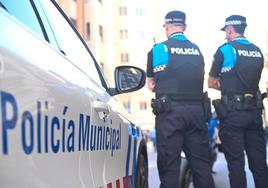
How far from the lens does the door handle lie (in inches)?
105

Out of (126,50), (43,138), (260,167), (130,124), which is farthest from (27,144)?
(126,50)

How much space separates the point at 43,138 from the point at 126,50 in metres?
57.1

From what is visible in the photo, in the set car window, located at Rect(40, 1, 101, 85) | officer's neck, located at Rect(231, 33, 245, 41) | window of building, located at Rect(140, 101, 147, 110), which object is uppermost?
window of building, located at Rect(140, 101, 147, 110)

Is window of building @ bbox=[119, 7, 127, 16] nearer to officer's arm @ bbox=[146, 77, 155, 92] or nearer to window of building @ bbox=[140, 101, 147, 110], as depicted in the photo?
window of building @ bbox=[140, 101, 147, 110]

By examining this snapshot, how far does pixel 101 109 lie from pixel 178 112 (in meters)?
1.66

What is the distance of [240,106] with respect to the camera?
15.9 feet

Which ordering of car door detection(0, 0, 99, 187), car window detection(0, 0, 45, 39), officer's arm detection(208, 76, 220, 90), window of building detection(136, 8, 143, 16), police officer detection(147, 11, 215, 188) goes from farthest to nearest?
window of building detection(136, 8, 143, 16), officer's arm detection(208, 76, 220, 90), police officer detection(147, 11, 215, 188), car window detection(0, 0, 45, 39), car door detection(0, 0, 99, 187)

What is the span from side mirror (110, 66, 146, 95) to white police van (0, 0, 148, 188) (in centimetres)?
25

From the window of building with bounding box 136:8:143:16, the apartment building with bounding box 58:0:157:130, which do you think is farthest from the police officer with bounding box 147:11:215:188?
the window of building with bounding box 136:8:143:16

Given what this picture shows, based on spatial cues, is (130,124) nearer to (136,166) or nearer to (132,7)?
(136,166)

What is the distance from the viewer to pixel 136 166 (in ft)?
12.7

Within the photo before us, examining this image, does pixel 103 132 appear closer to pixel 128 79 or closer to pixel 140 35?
pixel 128 79

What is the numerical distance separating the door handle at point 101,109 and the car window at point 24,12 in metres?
0.47

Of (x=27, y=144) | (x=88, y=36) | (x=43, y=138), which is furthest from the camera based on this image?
(x=88, y=36)
